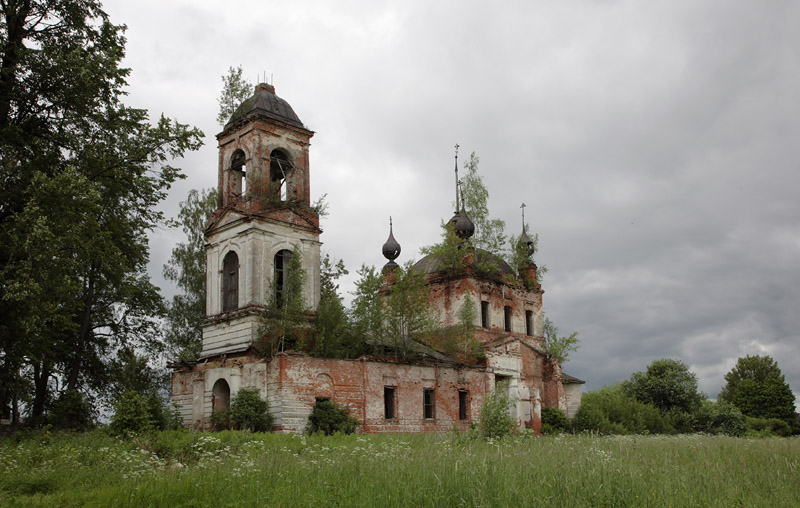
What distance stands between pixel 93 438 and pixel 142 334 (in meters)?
12.6

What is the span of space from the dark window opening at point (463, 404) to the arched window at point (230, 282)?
10.6 m

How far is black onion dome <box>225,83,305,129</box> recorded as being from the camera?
29672 millimetres

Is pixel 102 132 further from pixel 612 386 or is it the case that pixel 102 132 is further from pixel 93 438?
pixel 612 386

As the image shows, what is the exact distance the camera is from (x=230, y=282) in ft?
94.9

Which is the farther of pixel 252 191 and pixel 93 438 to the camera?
pixel 252 191

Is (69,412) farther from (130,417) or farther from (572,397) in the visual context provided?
(572,397)

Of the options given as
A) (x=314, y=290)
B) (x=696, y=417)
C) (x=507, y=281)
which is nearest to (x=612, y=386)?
(x=696, y=417)

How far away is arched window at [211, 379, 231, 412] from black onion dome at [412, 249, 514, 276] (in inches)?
555

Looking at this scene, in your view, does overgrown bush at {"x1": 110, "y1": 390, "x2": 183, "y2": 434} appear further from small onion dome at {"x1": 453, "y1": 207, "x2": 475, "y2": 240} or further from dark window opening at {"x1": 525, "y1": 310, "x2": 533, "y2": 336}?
dark window opening at {"x1": 525, "y1": 310, "x2": 533, "y2": 336}

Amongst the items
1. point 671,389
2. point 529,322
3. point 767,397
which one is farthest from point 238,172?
point 767,397

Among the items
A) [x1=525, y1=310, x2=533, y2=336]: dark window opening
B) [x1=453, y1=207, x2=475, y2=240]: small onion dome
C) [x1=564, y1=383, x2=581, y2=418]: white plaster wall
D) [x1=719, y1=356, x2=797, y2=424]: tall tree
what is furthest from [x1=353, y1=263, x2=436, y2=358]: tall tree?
[x1=719, y1=356, x2=797, y2=424]: tall tree

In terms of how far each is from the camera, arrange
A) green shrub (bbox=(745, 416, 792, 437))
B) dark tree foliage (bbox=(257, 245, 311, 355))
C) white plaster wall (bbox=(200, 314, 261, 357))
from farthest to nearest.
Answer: green shrub (bbox=(745, 416, 792, 437)) → white plaster wall (bbox=(200, 314, 261, 357)) → dark tree foliage (bbox=(257, 245, 311, 355))

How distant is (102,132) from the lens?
1972 centimetres

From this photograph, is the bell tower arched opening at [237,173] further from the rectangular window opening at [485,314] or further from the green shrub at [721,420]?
the green shrub at [721,420]
